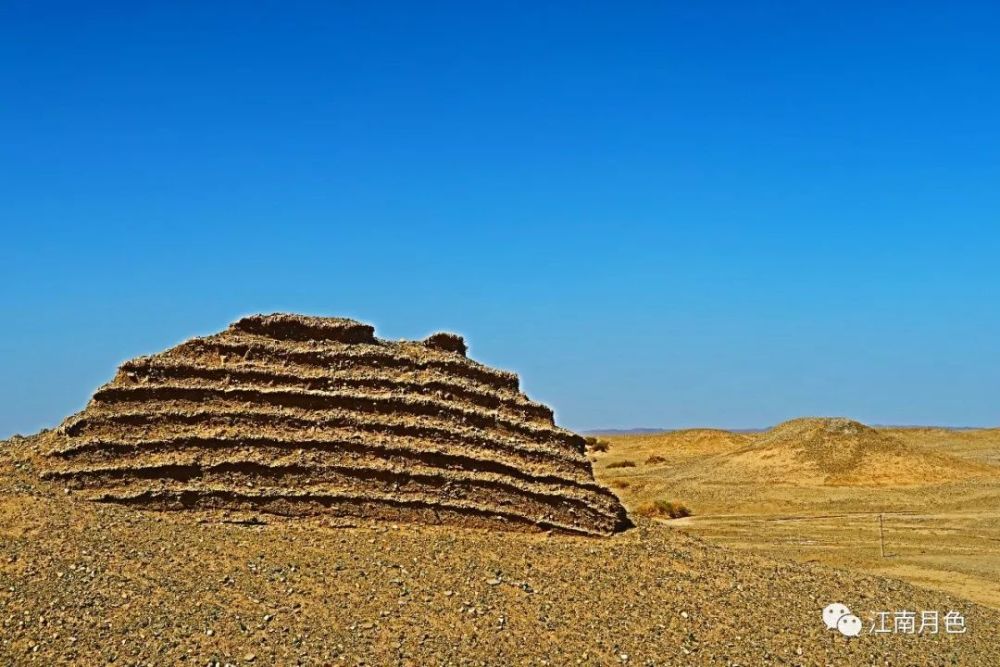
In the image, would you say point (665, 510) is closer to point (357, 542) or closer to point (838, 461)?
point (838, 461)

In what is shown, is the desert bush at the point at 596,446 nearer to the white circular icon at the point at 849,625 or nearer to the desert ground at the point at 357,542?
the desert ground at the point at 357,542

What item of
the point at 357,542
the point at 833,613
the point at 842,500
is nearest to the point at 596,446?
the point at 842,500

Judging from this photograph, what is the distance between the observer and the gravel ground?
29.0ft

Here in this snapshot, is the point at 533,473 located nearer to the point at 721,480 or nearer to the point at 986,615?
the point at 986,615

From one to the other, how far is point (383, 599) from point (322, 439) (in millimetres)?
2994

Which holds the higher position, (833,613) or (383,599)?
(833,613)

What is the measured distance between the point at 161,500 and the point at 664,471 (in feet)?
94.0

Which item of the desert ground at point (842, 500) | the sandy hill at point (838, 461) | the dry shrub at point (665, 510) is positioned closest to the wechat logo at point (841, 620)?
the desert ground at point (842, 500)

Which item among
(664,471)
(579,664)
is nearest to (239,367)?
(579,664)

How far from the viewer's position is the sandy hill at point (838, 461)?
3200 centimetres

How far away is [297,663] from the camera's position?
28.0 ft

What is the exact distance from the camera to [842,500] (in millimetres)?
27812

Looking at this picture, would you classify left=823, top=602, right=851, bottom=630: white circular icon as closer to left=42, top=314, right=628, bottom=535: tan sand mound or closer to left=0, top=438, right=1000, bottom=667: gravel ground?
left=0, top=438, right=1000, bottom=667: gravel ground

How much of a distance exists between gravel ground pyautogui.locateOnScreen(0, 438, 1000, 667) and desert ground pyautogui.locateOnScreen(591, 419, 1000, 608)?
19.9 feet
